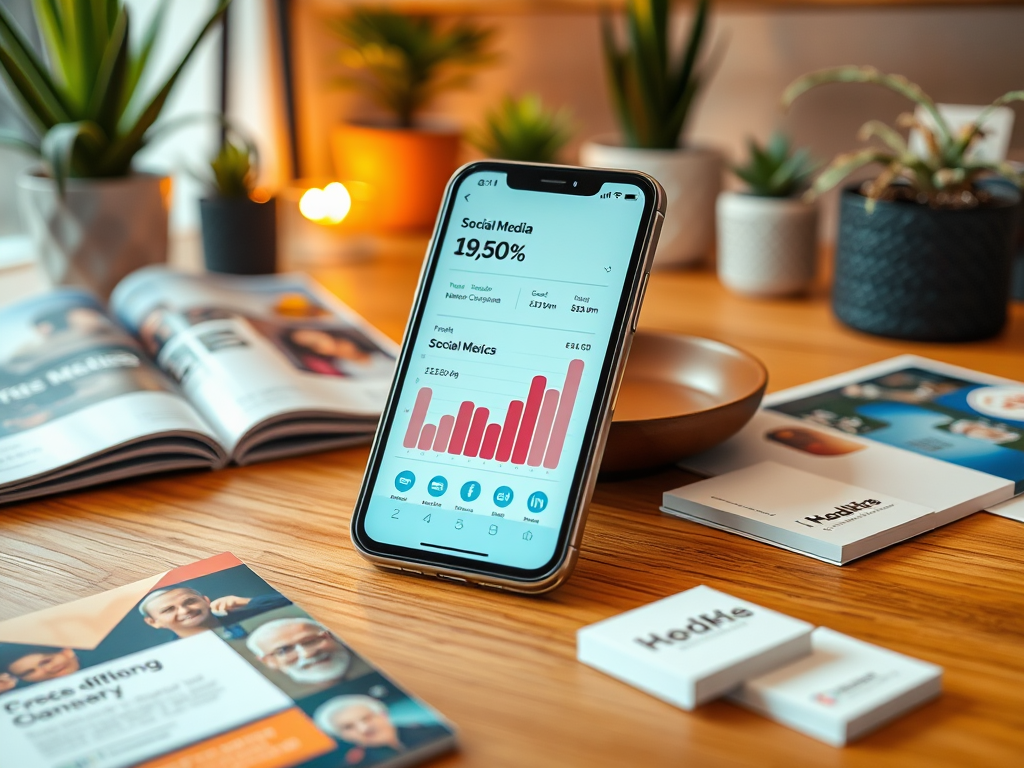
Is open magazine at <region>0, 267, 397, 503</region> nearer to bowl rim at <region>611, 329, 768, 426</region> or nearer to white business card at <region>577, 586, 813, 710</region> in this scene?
bowl rim at <region>611, 329, 768, 426</region>

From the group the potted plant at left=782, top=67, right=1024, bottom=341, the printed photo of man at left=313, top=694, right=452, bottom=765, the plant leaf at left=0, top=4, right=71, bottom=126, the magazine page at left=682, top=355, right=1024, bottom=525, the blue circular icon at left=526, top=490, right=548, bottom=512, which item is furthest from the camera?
the plant leaf at left=0, top=4, right=71, bottom=126

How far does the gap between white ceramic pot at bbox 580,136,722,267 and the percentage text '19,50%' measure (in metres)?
0.57

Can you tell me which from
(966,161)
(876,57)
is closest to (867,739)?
(966,161)

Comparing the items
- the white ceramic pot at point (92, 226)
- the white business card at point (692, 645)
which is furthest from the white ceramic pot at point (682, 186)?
the white business card at point (692, 645)

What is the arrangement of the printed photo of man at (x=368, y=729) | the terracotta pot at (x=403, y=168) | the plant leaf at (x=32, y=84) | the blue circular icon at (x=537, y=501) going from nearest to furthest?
the printed photo of man at (x=368, y=729) < the blue circular icon at (x=537, y=501) < the plant leaf at (x=32, y=84) < the terracotta pot at (x=403, y=168)

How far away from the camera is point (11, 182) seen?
164 cm

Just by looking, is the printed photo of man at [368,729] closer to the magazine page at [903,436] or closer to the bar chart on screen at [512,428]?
the bar chart on screen at [512,428]

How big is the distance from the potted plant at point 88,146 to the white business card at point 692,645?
0.78 meters

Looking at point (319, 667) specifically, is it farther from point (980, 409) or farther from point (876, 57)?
point (876, 57)

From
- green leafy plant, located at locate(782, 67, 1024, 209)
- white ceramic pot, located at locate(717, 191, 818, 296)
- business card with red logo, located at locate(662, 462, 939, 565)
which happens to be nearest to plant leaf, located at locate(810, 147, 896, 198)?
green leafy plant, located at locate(782, 67, 1024, 209)

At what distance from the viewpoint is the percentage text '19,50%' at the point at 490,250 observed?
60 cm

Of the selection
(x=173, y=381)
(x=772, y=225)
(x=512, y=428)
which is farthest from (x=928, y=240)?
(x=173, y=381)

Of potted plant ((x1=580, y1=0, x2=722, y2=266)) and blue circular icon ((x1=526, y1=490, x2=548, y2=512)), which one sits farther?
potted plant ((x1=580, y1=0, x2=722, y2=266))

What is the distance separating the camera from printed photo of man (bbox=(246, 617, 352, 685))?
17.8 inches
